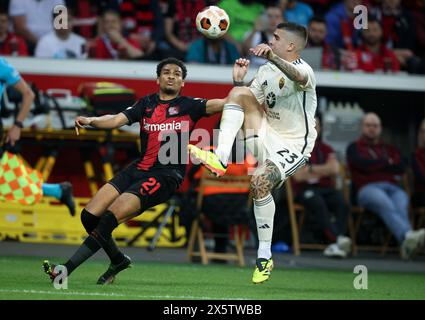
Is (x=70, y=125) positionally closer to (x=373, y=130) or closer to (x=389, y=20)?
(x=373, y=130)

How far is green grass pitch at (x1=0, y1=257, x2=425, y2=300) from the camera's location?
9.26 metres

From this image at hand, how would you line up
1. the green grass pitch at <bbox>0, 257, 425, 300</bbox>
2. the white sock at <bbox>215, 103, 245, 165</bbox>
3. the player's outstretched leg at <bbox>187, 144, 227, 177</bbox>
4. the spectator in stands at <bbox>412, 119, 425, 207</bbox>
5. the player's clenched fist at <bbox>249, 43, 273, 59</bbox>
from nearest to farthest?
the green grass pitch at <bbox>0, 257, 425, 300</bbox>
the player's clenched fist at <bbox>249, 43, 273, 59</bbox>
the player's outstretched leg at <bbox>187, 144, 227, 177</bbox>
the white sock at <bbox>215, 103, 245, 165</bbox>
the spectator in stands at <bbox>412, 119, 425, 207</bbox>

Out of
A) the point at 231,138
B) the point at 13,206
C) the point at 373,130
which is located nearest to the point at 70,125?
the point at 13,206

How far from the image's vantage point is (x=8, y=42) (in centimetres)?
1650

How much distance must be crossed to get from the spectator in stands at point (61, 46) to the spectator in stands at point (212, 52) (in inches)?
66.4

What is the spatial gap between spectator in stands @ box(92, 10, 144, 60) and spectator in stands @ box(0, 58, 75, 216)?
337 centimetres

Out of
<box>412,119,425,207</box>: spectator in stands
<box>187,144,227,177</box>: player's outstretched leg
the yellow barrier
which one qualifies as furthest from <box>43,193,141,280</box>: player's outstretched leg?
A: <box>412,119,425,207</box>: spectator in stands

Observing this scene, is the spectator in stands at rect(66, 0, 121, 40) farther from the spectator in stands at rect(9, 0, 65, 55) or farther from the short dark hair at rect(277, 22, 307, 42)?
the short dark hair at rect(277, 22, 307, 42)

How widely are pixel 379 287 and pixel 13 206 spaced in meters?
6.49

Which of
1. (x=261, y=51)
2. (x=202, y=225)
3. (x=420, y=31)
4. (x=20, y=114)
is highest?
(x=261, y=51)

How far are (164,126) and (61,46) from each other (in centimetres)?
670

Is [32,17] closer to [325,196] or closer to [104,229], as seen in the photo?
[325,196]

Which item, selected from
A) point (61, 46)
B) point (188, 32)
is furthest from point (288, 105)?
point (188, 32)

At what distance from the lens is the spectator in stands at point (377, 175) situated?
16250 mm
